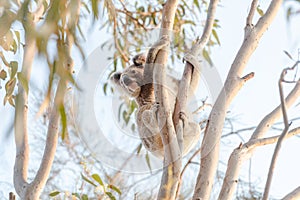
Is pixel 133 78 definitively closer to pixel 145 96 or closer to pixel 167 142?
pixel 145 96

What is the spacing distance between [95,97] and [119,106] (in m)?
0.51

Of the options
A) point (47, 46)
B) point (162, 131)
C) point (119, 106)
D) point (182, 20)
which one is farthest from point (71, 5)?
point (182, 20)

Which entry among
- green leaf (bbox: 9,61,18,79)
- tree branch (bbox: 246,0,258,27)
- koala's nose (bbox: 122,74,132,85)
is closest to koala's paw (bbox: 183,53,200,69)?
tree branch (bbox: 246,0,258,27)

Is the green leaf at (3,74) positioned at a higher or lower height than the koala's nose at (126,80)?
lower

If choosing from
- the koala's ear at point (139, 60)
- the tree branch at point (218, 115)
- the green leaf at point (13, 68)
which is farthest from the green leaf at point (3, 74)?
the tree branch at point (218, 115)

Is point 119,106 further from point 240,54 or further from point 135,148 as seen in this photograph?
point 240,54

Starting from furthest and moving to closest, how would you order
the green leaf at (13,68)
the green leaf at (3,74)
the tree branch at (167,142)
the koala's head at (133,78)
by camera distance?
the koala's head at (133,78) < the green leaf at (3,74) < the green leaf at (13,68) < the tree branch at (167,142)

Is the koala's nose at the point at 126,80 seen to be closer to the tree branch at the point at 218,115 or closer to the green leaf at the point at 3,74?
the green leaf at the point at 3,74

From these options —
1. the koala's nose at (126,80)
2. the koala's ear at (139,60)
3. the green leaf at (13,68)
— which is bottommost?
the green leaf at (13,68)

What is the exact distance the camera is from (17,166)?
2.20 meters

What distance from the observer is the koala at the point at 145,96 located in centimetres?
237

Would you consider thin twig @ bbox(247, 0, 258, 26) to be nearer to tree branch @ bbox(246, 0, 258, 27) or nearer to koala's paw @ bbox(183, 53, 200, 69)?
tree branch @ bbox(246, 0, 258, 27)

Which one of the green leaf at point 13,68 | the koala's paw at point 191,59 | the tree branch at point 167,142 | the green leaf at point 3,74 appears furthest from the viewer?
the green leaf at point 3,74

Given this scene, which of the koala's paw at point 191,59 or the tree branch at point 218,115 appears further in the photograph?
the koala's paw at point 191,59
